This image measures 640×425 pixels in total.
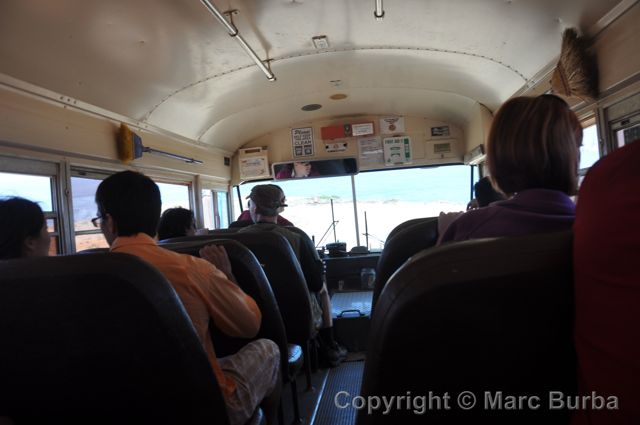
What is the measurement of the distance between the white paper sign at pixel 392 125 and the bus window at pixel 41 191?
14.4ft

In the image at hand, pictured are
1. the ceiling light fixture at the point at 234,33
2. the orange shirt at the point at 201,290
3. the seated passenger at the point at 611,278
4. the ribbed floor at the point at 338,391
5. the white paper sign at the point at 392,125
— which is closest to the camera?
the seated passenger at the point at 611,278

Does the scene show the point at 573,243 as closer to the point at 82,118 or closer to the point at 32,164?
the point at 32,164

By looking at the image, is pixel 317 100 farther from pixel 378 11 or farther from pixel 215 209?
pixel 378 11

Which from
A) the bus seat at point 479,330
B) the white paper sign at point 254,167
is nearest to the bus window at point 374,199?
the white paper sign at point 254,167

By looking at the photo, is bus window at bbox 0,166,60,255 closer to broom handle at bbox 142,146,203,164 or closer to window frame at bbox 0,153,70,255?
window frame at bbox 0,153,70,255

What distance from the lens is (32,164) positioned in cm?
Result: 278

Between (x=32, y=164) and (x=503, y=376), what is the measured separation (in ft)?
10.5

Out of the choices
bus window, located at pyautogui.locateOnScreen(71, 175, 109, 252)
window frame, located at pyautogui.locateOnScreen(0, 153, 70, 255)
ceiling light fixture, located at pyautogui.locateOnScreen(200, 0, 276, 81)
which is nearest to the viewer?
ceiling light fixture, located at pyautogui.locateOnScreen(200, 0, 276, 81)

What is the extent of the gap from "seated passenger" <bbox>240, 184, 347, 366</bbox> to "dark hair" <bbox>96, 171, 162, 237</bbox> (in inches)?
50.9

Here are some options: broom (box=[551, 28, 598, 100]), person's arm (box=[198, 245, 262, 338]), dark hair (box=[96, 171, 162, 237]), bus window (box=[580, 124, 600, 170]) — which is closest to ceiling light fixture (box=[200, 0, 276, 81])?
dark hair (box=[96, 171, 162, 237])

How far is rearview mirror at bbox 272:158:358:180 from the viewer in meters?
6.04

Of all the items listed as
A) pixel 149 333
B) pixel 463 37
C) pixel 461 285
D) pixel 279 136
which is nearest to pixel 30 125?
pixel 149 333

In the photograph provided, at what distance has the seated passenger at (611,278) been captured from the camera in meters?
0.59

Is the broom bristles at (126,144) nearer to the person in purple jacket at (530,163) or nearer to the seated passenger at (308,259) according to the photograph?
the seated passenger at (308,259)
